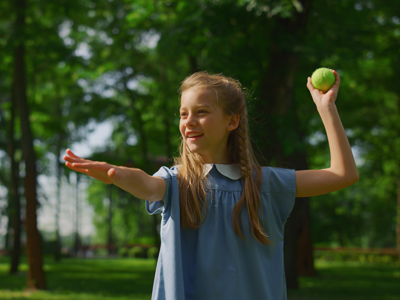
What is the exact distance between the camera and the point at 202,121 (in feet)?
7.55

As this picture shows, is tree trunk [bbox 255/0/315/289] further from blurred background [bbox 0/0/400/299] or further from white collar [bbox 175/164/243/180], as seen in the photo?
white collar [bbox 175/164/243/180]

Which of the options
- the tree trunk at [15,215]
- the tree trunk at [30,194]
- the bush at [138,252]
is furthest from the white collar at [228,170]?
the bush at [138,252]

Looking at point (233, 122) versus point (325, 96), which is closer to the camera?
point (325, 96)

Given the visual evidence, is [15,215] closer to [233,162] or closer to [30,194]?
[30,194]

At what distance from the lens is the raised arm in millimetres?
1766

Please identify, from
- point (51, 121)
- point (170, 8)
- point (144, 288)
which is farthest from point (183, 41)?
point (51, 121)

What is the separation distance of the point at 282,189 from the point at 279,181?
5cm

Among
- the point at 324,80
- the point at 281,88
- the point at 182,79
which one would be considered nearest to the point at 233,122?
the point at 324,80

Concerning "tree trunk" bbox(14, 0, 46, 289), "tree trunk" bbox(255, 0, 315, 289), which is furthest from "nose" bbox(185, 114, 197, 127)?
"tree trunk" bbox(14, 0, 46, 289)

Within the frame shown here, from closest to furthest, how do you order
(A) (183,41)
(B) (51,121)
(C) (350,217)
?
1. (A) (183,41)
2. (B) (51,121)
3. (C) (350,217)

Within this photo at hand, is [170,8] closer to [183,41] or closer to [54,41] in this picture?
[183,41]

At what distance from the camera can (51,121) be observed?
1781cm

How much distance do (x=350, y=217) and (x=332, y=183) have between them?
39.2 m

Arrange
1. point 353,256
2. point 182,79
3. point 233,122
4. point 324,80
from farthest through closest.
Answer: point 353,256 → point 182,79 → point 233,122 → point 324,80
